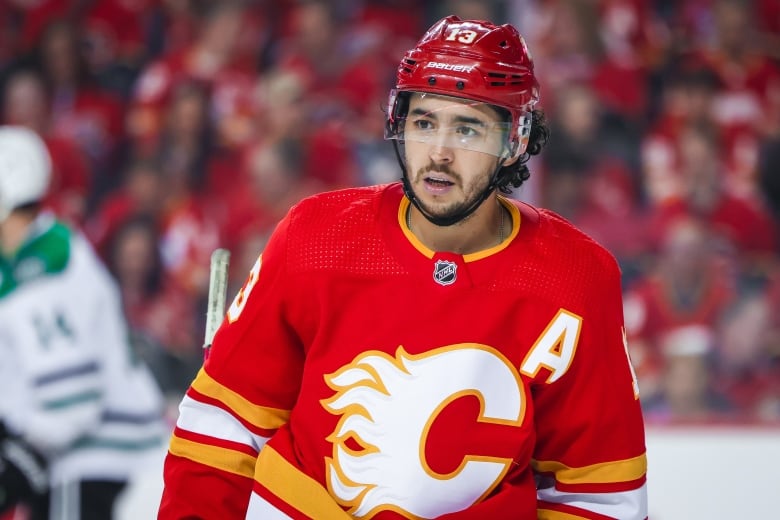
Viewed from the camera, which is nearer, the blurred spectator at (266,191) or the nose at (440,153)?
the nose at (440,153)

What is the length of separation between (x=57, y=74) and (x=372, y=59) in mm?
1234

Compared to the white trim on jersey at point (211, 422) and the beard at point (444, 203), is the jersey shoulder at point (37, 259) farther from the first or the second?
the beard at point (444, 203)

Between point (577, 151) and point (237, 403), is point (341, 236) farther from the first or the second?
point (577, 151)

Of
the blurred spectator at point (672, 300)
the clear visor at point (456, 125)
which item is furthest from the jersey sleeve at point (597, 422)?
the blurred spectator at point (672, 300)

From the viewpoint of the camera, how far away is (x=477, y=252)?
73.0 inches

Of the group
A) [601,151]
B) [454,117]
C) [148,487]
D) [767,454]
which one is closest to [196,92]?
[601,151]

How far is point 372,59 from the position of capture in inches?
194

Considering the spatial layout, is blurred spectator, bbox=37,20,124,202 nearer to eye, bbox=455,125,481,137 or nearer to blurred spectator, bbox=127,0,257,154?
blurred spectator, bbox=127,0,257,154

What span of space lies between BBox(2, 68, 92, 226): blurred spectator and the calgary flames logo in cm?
307

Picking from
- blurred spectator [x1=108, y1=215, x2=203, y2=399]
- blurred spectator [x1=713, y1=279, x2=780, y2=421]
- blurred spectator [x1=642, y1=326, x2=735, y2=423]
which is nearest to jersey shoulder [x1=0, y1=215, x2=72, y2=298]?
blurred spectator [x1=108, y1=215, x2=203, y2=399]

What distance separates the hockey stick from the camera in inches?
81.0

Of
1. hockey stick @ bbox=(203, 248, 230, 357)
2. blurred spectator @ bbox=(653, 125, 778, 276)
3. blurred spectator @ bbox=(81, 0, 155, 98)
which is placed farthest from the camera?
blurred spectator @ bbox=(81, 0, 155, 98)

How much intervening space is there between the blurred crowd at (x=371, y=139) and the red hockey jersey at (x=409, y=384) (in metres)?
2.11

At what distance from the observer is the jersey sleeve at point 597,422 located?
71.9 inches
